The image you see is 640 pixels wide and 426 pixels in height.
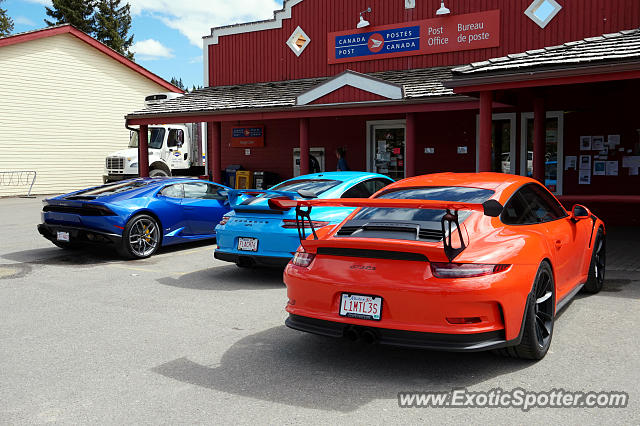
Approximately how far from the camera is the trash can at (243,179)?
60.3 feet

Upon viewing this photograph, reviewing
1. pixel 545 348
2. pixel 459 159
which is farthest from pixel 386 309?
pixel 459 159

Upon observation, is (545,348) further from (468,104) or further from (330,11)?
(330,11)

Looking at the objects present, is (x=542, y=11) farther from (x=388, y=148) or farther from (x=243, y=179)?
(x=243, y=179)

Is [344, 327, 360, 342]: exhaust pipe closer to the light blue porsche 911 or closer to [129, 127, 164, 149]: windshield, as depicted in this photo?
the light blue porsche 911

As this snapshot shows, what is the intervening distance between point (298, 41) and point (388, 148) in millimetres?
4725

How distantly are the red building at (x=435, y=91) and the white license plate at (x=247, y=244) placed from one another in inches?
164

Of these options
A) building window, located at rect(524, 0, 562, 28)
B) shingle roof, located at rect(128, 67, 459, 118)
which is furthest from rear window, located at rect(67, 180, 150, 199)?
building window, located at rect(524, 0, 562, 28)

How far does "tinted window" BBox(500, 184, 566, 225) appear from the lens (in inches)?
187

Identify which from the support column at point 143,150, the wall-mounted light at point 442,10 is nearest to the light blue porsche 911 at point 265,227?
the wall-mounted light at point 442,10

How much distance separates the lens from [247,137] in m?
19.4

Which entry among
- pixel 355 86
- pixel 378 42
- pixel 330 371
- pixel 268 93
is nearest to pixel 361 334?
pixel 330 371

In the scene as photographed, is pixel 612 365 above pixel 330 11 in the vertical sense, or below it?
below

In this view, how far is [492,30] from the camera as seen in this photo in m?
14.8

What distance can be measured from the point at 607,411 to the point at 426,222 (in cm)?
169
